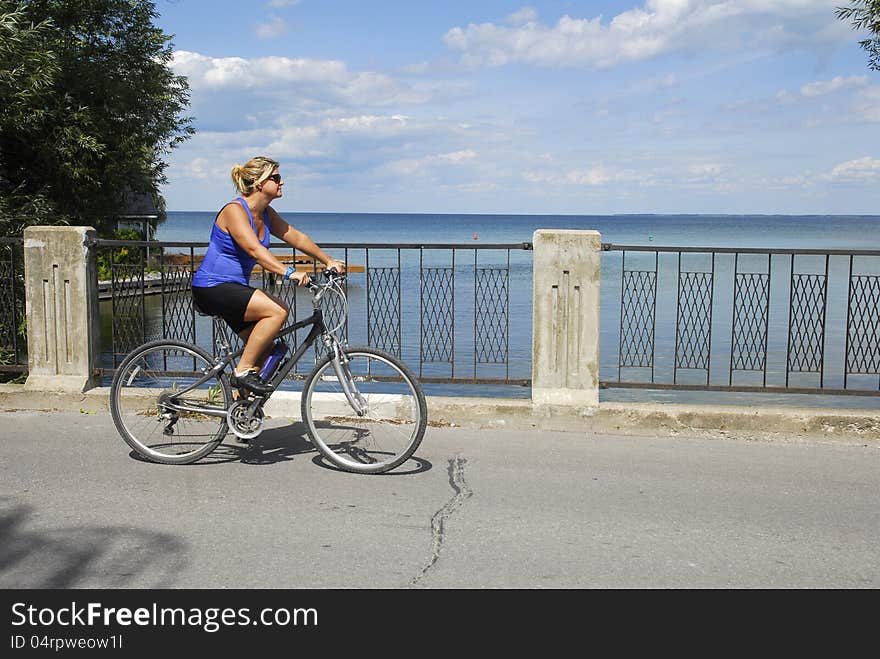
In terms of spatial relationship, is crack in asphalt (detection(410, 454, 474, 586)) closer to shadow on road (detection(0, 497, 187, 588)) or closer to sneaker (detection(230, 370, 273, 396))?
shadow on road (detection(0, 497, 187, 588))

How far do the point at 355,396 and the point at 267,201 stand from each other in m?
1.43

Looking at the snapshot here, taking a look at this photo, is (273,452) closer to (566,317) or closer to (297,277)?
(297,277)

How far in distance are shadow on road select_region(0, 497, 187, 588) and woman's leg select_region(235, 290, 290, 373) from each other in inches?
60.7

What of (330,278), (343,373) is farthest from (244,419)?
(330,278)

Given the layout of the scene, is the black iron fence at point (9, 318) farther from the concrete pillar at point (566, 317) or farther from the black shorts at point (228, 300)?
the concrete pillar at point (566, 317)

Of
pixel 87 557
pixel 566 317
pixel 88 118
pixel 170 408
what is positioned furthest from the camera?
pixel 88 118

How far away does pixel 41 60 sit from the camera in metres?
16.1

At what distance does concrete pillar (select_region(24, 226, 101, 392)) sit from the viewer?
8281 mm

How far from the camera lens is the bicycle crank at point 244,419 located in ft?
20.5

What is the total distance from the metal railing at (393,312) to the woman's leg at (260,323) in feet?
1.40

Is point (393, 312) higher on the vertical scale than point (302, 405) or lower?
higher

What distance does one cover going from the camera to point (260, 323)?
610 centimetres

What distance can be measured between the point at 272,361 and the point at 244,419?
0.43 m

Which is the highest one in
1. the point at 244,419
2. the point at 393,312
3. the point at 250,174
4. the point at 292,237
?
the point at 250,174
